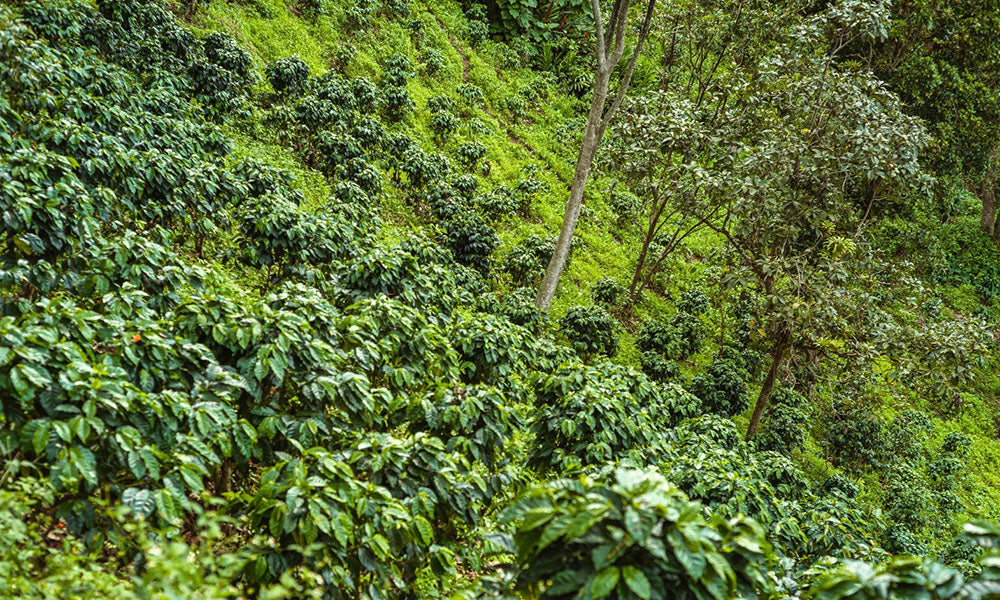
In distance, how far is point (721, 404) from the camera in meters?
12.1

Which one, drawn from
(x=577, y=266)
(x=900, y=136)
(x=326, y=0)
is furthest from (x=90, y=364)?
(x=326, y=0)

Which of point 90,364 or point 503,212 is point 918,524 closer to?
point 503,212

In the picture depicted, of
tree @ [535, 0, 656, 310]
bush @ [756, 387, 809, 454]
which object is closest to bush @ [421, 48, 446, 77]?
tree @ [535, 0, 656, 310]

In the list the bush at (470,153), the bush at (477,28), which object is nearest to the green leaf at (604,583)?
the bush at (470,153)

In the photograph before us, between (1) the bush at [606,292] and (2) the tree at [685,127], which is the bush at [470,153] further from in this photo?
(1) the bush at [606,292]

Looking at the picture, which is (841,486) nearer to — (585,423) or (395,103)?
(585,423)

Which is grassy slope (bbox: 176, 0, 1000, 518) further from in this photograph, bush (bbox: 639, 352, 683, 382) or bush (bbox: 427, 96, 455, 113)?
bush (bbox: 639, 352, 683, 382)

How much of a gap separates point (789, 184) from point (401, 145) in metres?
9.29

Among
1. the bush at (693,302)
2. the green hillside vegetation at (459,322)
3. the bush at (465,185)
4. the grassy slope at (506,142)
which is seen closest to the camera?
the green hillside vegetation at (459,322)

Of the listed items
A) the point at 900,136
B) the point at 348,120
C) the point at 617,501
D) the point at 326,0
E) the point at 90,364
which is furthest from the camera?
the point at 326,0

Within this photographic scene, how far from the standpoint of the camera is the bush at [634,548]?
2.34m

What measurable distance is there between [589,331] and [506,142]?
10.4 m

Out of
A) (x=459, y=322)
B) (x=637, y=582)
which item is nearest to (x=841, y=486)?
(x=459, y=322)

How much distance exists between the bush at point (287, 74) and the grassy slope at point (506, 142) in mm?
1655
